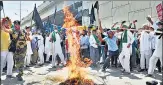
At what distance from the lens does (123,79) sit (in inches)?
372

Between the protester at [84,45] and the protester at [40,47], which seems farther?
the protester at [40,47]

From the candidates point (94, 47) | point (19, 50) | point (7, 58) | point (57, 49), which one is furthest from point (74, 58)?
point (57, 49)

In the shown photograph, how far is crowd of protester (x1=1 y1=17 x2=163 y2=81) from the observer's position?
9.12 meters

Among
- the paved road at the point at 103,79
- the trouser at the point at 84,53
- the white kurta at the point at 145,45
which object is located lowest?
the paved road at the point at 103,79

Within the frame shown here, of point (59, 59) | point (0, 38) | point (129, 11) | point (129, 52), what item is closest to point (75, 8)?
point (129, 11)

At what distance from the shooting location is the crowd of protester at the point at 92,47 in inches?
359

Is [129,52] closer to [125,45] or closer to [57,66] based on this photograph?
[125,45]

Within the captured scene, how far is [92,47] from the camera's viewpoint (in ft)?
40.7

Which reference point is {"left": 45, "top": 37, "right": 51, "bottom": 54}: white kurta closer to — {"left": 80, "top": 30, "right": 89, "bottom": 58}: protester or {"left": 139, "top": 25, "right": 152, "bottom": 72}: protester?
{"left": 80, "top": 30, "right": 89, "bottom": 58}: protester

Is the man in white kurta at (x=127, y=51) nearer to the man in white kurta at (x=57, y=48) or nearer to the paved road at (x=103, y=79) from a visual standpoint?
the paved road at (x=103, y=79)

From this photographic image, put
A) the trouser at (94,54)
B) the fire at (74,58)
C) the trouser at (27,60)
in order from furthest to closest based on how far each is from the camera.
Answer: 1. the trouser at (27,60)
2. the trouser at (94,54)
3. the fire at (74,58)

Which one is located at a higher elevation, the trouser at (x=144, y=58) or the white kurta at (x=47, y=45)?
the white kurta at (x=47, y=45)

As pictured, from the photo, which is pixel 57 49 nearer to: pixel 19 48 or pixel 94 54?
pixel 94 54

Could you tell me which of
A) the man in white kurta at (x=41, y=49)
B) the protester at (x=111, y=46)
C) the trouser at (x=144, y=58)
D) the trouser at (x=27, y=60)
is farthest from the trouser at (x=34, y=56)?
the trouser at (x=144, y=58)
